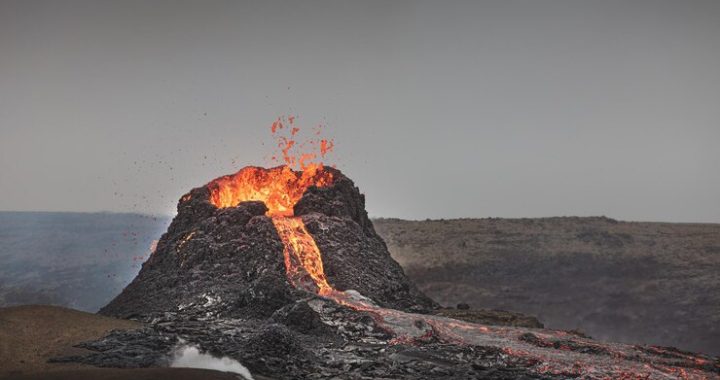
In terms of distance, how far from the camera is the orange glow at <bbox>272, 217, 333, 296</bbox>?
29000mm

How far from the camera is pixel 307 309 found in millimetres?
22797

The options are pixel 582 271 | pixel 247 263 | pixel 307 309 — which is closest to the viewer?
pixel 307 309

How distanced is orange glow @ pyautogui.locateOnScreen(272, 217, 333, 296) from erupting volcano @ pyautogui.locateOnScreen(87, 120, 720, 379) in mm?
66

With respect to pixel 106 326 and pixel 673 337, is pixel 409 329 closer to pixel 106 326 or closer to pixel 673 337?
pixel 106 326

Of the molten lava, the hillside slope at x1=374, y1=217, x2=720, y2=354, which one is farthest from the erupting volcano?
the hillside slope at x1=374, y1=217, x2=720, y2=354

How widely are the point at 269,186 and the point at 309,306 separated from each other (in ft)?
47.8

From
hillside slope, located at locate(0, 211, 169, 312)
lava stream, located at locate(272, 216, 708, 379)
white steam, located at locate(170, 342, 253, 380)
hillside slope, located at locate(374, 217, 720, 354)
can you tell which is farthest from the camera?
hillside slope, located at locate(0, 211, 169, 312)

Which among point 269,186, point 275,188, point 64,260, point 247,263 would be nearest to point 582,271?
point 275,188

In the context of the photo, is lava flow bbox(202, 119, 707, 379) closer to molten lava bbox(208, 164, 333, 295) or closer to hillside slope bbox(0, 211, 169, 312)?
molten lava bbox(208, 164, 333, 295)

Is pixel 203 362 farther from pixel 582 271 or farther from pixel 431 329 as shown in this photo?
pixel 582 271

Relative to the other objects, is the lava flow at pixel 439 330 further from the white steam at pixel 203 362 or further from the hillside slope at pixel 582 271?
the hillside slope at pixel 582 271

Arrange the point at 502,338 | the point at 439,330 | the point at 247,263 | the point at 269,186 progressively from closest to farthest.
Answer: the point at 502,338 < the point at 439,330 < the point at 247,263 < the point at 269,186

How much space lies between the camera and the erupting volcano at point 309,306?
19016 millimetres

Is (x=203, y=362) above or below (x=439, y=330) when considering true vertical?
below
